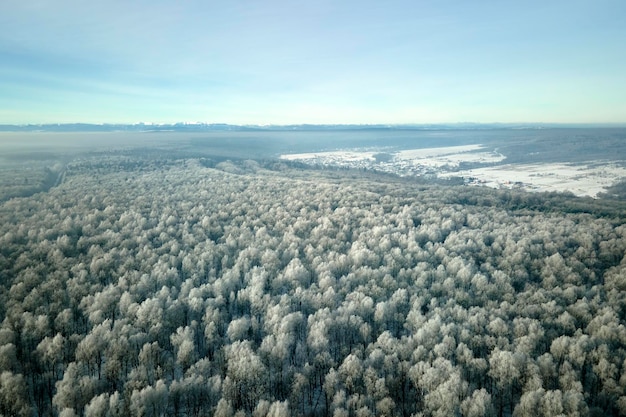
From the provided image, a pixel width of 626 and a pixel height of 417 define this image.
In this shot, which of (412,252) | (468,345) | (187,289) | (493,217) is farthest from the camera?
(493,217)

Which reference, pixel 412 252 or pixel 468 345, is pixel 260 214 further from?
pixel 468 345

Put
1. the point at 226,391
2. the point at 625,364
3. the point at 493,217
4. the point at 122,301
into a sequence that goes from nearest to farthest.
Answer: the point at 226,391
the point at 625,364
the point at 122,301
the point at 493,217

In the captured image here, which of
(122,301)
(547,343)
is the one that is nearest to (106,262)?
(122,301)

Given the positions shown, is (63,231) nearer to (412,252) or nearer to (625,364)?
(412,252)

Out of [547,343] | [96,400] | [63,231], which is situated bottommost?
[547,343]

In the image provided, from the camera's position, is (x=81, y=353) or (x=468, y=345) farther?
(x=468, y=345)

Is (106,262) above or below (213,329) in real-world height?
above

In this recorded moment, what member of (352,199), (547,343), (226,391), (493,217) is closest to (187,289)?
(226,391)
